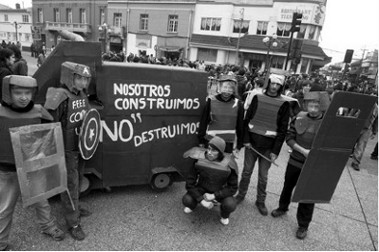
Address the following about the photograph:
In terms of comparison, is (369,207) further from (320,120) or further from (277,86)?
(277,86)

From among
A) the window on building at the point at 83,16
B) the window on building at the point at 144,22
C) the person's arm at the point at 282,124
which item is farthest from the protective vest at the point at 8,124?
the window on building at the point at 83,16

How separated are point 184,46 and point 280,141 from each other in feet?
97.9

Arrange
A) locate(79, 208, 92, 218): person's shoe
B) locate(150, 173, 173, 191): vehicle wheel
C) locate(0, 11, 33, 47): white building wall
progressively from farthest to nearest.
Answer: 1. locate(0, 11, 33, 47): white building wall
2. locate(150, 173, 173, 191): vehicle wheel
3. locate(79, 208, 92, 218): person's shoe

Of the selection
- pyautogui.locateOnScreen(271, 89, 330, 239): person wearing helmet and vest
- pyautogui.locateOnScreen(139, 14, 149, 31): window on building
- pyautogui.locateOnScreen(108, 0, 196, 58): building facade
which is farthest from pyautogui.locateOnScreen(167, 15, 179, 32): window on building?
pyautogui.locateOnScreen(271, 89, 330, 239): person wearing helmet and vest

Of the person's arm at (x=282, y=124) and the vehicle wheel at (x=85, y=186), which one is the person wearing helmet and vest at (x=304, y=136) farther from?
the vehicle wheel at (x=85, y=186)

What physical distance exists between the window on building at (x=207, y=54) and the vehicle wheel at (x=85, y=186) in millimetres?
28589

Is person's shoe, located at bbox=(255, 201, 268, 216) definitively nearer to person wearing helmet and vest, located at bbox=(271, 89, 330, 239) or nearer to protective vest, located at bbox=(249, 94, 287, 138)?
person wearing helmet and vest, located at bbox=(271, 89, 330, 239)

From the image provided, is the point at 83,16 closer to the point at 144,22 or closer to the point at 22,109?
the point at 144,22

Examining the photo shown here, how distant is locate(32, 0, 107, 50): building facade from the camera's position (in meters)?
38.5

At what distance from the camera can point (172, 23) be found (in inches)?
1280

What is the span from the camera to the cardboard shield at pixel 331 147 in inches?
109

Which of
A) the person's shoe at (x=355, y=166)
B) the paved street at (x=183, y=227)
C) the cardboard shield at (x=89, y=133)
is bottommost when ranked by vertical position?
the person's shoe at (x=355, y=166)

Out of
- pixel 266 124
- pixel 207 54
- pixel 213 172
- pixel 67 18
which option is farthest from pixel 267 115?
pixel 67 18

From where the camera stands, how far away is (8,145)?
2172 mm
